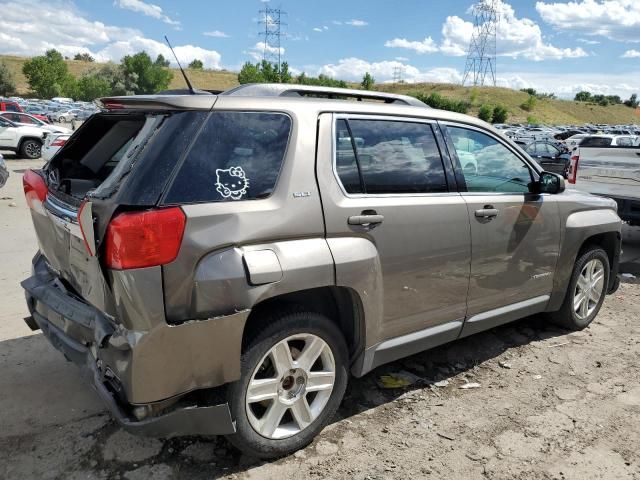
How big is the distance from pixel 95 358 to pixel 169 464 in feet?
2.33

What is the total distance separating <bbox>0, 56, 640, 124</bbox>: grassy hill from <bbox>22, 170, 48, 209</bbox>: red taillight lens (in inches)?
3876

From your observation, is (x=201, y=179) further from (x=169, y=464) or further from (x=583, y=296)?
(x=583, y=296)

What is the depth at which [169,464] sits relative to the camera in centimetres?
281

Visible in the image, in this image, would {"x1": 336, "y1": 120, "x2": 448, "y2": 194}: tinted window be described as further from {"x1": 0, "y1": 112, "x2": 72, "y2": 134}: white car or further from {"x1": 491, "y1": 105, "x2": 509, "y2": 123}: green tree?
{"x1": 491, "y1": 105, "x2": 509, "y2": 123}: green tree

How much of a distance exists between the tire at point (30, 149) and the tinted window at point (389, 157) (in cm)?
1831

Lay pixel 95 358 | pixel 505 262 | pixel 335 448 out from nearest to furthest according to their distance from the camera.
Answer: pixel 95 358, pixel 335 448, pixel 505 262

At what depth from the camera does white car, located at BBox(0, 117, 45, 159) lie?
1798 centimetres

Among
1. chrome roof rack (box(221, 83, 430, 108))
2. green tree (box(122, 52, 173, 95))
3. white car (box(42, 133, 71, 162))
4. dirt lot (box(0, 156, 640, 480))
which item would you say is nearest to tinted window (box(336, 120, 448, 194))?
chrome roof rack (box(221, 83, 430, 108))

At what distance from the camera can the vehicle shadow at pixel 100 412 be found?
2809 mm

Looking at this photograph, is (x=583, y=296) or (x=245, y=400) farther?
(x=583, y=296)

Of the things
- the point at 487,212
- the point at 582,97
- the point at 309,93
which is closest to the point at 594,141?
the point at 487,212

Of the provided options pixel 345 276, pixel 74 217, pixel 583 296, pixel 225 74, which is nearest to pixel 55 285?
pixel 74 217

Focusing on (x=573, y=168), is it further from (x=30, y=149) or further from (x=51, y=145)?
(x=30, y=149)

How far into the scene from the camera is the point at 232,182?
99.3 inches
